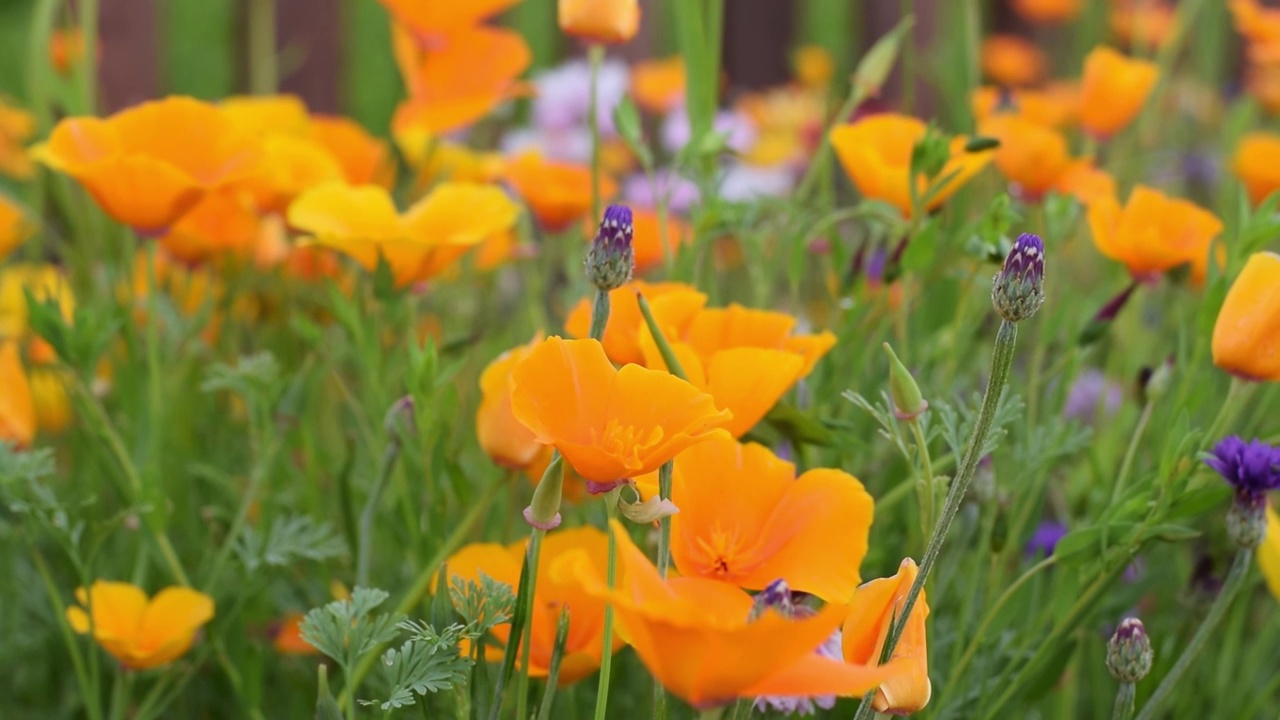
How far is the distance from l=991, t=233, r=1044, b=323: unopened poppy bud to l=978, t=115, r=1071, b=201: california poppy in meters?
0.40

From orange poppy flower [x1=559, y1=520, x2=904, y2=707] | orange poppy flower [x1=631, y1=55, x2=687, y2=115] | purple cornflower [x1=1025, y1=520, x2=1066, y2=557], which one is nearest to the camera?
orange poppy flower [x1=559, y1=520, x2=904, y2=707]

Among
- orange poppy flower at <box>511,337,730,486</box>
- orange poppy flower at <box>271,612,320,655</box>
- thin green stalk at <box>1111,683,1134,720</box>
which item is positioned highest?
orange poppy flower at <box>511,337,730,486</box>

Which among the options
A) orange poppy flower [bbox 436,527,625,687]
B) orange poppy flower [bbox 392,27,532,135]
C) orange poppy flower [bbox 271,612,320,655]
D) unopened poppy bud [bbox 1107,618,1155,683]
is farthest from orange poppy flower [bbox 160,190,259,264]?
unopened poppy bud [bbox 1107,618,1155,683]

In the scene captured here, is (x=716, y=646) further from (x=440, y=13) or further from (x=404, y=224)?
(x=440, y=13)

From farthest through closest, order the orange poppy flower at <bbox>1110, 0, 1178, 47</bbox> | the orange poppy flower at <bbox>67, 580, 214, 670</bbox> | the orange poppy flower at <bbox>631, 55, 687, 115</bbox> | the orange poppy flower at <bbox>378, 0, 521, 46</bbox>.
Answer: the orange poppy flower at <bbox>1110, 0, 1178, 47</bbox>, the orange poppy flower at <bbox>631, 55, 687, 115</bbox>, the orange poppy flower at <bbox>378, 0, 521, 46</bbox>, the orange poppy flower at <bbox>67, 580, 214, 670</bbox>

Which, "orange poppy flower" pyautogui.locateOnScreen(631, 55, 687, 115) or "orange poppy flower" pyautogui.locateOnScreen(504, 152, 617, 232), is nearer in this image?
"orange poppy flower" pyautogui.locateOnScreen(504, 152, 617, 232)

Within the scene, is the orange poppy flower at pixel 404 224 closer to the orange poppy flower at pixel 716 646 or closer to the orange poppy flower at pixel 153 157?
the orange poppy flower at pixel 153 157

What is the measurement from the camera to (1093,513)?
64 cm

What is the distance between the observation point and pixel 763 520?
1.44 feet

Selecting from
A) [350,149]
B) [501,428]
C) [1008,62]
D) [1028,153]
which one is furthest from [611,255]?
[1008,62]

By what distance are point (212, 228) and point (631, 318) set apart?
0.44 meters

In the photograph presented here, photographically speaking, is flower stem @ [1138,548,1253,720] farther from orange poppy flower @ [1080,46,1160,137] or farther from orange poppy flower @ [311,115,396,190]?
orange poppy flower @ [311,115,396,190]

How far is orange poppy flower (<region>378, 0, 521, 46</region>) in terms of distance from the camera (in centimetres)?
76

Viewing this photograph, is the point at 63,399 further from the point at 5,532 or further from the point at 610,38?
the point at 610,38
